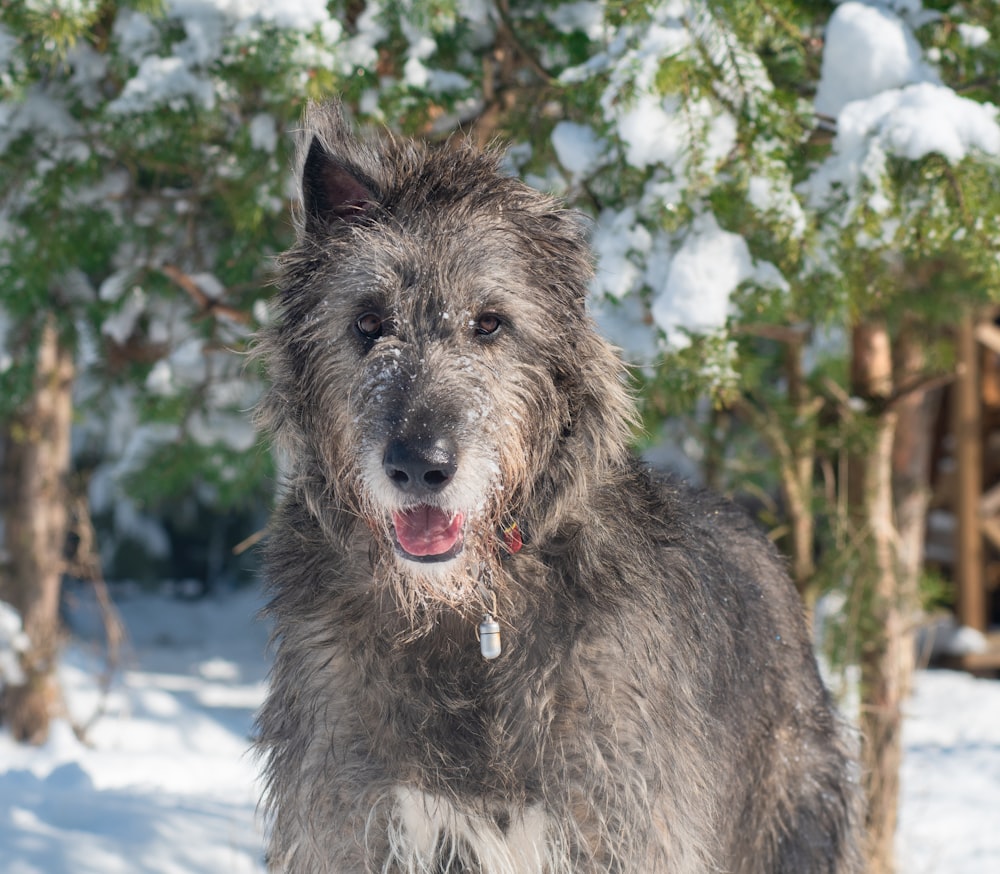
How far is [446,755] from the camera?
8.45ft

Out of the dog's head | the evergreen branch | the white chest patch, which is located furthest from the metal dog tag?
the evergreen branch

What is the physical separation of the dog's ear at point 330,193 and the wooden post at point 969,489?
743cm

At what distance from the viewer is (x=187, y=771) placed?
26.7 ft

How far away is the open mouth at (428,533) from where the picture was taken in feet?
8.05

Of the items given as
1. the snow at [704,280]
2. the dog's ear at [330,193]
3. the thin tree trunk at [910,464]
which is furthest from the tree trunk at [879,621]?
the dog's ear at [330,193]

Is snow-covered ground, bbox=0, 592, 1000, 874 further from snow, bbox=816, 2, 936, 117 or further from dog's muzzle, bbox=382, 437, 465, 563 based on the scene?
snow, bbox=816, 2, 936, 117

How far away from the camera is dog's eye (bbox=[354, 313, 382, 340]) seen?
8.72 feet

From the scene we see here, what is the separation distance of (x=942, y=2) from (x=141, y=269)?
3.28m

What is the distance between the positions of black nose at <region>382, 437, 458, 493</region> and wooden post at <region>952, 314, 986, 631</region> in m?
7.76

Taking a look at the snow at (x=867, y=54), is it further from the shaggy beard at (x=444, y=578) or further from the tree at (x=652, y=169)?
the shaggy beard at (x=444, y=578)

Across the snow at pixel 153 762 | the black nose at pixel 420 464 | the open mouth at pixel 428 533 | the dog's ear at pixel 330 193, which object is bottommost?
the snow at pixel 153 762

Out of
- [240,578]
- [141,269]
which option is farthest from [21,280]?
[240,578]

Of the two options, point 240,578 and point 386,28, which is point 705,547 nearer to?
point 386,28

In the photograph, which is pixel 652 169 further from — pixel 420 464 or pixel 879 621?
pixel 879 621
